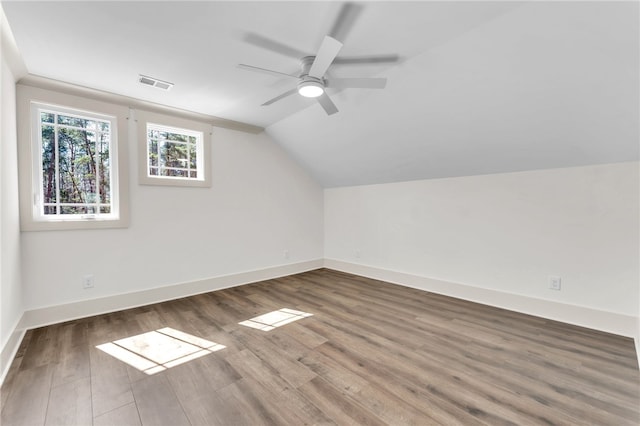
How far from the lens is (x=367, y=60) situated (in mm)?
2354

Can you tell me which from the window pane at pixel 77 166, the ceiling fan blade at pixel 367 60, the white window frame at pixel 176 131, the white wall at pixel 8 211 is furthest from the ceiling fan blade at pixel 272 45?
the window pane at pixel 77 166

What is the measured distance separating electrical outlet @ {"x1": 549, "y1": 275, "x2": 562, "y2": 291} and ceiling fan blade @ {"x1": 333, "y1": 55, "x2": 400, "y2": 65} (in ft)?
8.73

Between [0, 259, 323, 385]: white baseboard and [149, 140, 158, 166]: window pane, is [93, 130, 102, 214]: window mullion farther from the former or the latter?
[0, 259, 323, 385]: white baseboard

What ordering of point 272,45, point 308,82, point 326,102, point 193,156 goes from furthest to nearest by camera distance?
point 193,156 < point 326,102 < point 308,82 < point 272,45

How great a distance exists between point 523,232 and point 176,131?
4379mm

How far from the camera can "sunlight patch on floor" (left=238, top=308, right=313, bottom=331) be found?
2660 millimetres

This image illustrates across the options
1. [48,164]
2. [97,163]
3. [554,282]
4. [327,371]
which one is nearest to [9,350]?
[48,164]

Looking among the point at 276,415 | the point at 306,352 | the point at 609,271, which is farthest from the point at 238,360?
the point at 609,271

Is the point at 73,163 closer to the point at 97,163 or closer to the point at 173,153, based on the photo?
the point at 97,163

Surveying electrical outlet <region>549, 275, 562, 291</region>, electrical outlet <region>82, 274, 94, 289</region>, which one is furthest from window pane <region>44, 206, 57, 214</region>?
electrical outlet <region>549, 275, 562, 291</region>

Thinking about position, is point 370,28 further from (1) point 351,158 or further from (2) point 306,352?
(2) point 306,352

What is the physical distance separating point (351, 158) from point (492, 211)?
6.39 feet

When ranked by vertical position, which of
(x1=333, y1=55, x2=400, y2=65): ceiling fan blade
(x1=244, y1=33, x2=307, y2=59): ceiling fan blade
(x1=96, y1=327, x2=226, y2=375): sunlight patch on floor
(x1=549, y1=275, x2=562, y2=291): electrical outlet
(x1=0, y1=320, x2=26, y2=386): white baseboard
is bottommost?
(x1=96, y1=327, x2=226, y2=375): sunlight patch on floor

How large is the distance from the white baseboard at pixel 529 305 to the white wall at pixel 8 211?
4.03 meters
